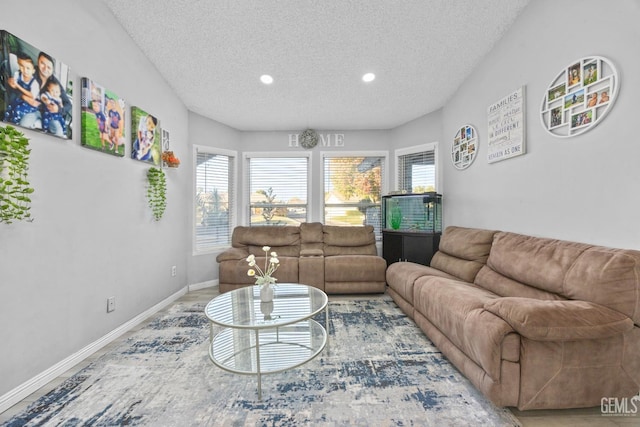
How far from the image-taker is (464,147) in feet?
10.2

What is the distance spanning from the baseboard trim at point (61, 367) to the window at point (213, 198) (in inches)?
55.2

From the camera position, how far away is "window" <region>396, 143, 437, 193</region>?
3863 mm

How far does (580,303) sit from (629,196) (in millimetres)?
684

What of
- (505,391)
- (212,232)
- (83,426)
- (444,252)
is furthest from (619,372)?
(212,232)

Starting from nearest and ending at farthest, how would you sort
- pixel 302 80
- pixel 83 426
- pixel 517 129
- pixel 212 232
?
pixel 83 426 → pixel 517 129 → pixel 302 80 → pixel 212 232

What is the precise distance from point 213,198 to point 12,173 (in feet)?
8.75

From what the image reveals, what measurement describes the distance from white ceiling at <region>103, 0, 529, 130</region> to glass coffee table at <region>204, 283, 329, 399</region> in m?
2.30

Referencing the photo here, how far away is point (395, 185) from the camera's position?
432 cm

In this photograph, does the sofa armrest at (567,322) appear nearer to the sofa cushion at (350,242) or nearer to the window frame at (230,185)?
the sofa cushion at (350,242)

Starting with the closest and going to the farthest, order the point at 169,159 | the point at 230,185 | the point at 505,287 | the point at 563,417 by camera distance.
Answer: the point at 563,417 < the point at 505,287 < the point at 169,159 < the point at 230,185

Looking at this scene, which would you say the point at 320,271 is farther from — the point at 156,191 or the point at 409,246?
the point at 156,191

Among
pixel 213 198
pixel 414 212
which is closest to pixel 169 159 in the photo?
pixel 213 198

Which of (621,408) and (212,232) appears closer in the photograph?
(621,408)

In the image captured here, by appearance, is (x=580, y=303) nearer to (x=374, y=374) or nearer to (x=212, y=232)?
(x=374, y=374)
